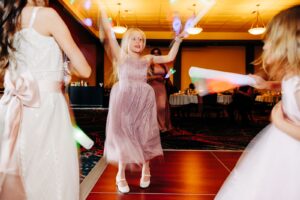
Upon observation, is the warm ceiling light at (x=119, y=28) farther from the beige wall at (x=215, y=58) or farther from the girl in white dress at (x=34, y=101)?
the girl in white dress at (x=34, y=101)

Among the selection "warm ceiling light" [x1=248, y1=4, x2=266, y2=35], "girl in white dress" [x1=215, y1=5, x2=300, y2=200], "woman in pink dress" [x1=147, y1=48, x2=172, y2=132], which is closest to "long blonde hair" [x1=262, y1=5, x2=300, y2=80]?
"girl in white dress" [x1=215, y1=5, x2=300, y2=200]

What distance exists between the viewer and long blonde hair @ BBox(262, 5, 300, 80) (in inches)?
42.6

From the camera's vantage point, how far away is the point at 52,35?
1116 millimetres

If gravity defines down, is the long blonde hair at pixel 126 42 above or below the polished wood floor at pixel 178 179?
above

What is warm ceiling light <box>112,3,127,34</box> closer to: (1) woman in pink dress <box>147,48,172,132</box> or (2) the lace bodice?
(1) woman in pink dress <box>147,48,172,132</box>

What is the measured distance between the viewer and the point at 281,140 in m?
1.09

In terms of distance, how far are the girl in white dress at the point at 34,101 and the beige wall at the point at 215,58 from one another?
1330 centimetres

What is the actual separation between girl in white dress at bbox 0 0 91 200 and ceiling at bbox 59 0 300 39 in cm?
670

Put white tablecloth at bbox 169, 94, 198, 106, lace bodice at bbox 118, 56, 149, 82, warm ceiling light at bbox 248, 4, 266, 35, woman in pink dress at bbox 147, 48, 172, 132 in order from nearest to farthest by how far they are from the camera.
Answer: lace bodice at bbox 118, 56, 149, 82
woman in pink dress at bbox 147, 48, 172, 132
white tablecloth at bbox 169, 94, 198, 106
warm ceiling light at bbox 248, 4, 266, 35

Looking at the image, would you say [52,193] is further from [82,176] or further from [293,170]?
[82,176]

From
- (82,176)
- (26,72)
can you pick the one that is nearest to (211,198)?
(82,176)

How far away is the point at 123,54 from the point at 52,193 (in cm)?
172

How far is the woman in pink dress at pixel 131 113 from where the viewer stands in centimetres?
254

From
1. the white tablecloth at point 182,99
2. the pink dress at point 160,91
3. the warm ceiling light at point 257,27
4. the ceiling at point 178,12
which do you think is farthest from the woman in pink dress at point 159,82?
the warm ceiling light at point 257,27
